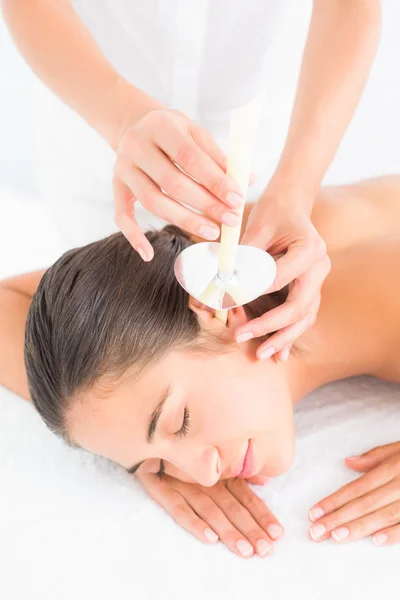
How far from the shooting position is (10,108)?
1.77 metres

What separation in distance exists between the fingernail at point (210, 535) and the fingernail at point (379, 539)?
22 centimetres

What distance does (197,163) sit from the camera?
27.6 inches

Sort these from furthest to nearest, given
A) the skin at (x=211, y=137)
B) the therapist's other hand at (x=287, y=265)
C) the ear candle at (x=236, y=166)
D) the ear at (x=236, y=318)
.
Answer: the ear at (x=236, y=318)
the therapist's other hand at (x=287, y=265)
the skin at (x=211, y=137)
the ear candle at (x=236, y=166)

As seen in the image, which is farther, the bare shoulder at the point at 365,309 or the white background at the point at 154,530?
the bare shoulder at the point at 365,309

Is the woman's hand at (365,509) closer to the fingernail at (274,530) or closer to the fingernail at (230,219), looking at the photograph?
the fingernail at (274,530)

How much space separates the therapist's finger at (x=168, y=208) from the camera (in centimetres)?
73

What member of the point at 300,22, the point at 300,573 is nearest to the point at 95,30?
the point at 300,22

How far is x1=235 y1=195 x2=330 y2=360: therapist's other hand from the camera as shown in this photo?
0.83 meters

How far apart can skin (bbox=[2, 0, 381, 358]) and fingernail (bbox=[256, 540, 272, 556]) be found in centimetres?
27

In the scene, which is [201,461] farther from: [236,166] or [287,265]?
[236,166]

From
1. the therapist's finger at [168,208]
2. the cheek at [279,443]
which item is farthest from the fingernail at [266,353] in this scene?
the therapist's finger at [168,208]

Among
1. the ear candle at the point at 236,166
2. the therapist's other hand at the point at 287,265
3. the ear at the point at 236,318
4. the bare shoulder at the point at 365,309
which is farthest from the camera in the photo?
the bare shoulder at the point at 365,309

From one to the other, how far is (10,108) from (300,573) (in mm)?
1328

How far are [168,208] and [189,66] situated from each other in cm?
58
